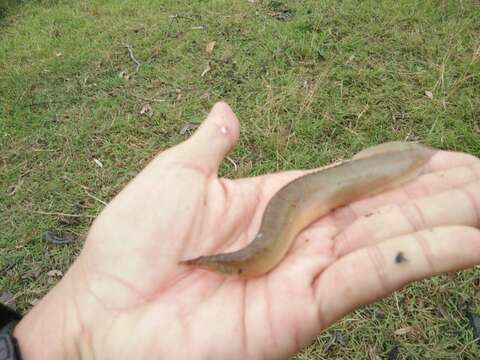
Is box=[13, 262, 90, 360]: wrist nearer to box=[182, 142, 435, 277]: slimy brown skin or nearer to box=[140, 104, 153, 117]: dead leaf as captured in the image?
box=[182, 142, 435, 277]: slimy brown skin

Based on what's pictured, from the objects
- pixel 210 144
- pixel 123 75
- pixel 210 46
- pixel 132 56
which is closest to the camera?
pixel 210 144

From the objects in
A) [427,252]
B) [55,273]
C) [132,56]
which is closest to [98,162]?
[55,273]

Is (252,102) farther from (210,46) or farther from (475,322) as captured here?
(475,322)

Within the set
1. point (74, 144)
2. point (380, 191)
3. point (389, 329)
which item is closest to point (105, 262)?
point (380, 191)

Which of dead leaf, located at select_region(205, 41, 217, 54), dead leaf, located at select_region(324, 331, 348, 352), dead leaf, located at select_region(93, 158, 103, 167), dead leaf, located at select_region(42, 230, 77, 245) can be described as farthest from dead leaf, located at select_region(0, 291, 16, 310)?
dead leaf, located at select_region(205, 41, 217, 54)

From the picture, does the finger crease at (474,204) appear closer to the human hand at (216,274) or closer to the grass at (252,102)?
the human hand at (216,274)

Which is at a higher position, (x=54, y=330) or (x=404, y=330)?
(x=54, y=330)

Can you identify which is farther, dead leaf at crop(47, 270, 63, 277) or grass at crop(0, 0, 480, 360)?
dead leaf at crop(47, 270, 63, 277)
